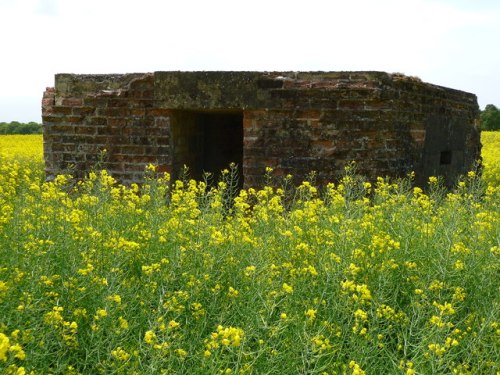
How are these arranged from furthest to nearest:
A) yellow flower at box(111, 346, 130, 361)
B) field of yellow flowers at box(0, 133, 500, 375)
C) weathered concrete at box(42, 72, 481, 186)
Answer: weathered concrete at box(42, 72, 481, 186) < field of yellow flowers at box(0, 133, 500, 375) < yellow flower at box(111, 346, 130, 361)

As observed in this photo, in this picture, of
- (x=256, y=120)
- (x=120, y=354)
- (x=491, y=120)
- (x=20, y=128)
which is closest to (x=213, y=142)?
(x=256, y=120)

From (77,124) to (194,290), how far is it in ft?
14.3

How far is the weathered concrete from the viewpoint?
6656mm

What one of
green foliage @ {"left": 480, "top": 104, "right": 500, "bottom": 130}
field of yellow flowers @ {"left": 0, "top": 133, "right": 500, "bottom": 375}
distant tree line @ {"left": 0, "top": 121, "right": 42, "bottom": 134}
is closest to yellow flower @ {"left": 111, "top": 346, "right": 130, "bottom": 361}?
field of yellow flowers @ {"left": 0, "top": 133, "right": 500, "bottom": 375}

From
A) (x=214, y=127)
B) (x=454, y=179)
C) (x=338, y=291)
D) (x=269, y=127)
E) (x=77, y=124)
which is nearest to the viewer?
(x=338, y=291)

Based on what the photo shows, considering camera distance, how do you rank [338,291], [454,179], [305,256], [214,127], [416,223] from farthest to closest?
[454,179] → [214,127] → [416,223] → [305,256] → [338,291]

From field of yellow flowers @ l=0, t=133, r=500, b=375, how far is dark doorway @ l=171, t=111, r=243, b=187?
122 inches

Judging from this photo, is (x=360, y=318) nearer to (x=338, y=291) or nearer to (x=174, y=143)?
(x=338, y=291)

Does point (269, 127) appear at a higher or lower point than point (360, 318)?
higher

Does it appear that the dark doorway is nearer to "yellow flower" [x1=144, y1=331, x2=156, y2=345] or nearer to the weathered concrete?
the weathered concrete

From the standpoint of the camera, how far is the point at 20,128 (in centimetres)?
3703

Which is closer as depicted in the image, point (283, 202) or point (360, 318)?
point (360, 318)

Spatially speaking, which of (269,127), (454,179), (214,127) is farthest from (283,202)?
(454,179)

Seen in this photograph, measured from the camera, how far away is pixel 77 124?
7.34m
